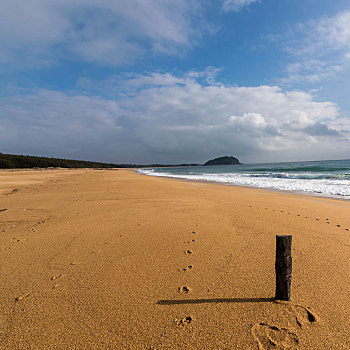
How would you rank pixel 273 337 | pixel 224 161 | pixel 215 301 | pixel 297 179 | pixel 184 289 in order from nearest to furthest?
pixel 273 337 < pixel 215 301 < pixel 184 289 < pixel 297 179 < pixel 224 161

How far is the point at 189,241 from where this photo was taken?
13.0ft

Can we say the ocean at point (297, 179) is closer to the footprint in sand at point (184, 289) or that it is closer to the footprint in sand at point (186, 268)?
the footprint in sand at point (186, 268)

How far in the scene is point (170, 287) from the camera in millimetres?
2559

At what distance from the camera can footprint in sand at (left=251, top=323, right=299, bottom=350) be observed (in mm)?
1769

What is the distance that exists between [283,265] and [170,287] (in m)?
1.50

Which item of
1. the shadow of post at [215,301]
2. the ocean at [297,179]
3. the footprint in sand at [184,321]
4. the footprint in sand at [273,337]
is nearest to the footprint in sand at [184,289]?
the shadow of post at [215,301]

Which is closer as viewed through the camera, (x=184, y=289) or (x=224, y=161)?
(x=184, y=289)

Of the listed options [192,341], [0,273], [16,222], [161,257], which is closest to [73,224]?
[16,222]

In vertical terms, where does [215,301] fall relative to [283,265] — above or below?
below

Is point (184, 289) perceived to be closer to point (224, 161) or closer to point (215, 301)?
point (215, 301)

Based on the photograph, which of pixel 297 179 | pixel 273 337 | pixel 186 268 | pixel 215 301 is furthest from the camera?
pixel 297 179

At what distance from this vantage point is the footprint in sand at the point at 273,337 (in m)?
1.77

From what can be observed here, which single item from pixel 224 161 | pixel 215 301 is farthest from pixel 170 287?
pixel 224 161

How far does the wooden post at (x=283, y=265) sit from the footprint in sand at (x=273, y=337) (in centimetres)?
42
